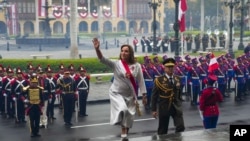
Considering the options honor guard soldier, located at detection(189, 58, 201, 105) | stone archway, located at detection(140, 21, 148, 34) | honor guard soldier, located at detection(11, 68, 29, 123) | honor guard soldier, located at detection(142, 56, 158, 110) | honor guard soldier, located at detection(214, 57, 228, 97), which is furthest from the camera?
stone archway, located at detection(140, 21, 148, 34)

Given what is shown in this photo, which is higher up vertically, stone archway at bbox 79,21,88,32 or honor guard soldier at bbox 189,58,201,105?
stone archway at bbox 79,21,88,32

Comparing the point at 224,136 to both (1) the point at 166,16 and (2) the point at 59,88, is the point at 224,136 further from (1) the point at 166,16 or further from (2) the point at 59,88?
(1) the point at 166,16

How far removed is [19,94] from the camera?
15.3 meters

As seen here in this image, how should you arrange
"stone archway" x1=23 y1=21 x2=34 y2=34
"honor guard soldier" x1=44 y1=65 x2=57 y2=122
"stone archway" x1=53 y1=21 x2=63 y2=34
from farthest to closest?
1. "stone archway" x1=53 y1=21 x2=63 y2=34
2. "stone archway" x1=23 y1=21 x2=34 y2=34
3. "honor guard soldier" x1=44 y1=65 x2=57 y2=122

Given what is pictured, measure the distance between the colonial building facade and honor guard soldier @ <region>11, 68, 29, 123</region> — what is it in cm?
5755

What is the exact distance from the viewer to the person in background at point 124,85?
29.0 ft

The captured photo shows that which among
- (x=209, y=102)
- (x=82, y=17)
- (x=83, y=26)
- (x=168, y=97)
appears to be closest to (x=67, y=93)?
(x=209, y=102)

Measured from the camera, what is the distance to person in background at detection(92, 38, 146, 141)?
8.83 meters

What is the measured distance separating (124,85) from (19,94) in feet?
23.1

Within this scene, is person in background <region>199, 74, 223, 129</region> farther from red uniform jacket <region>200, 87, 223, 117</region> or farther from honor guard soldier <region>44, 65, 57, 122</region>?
honor guard soldier <region>44, 65, 57, 122</region>

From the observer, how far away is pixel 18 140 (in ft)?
42.2

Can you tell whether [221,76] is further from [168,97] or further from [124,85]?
[124,85]

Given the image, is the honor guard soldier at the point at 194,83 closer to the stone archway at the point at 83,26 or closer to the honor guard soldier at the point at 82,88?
the honor guard soldier at the point at 82,88

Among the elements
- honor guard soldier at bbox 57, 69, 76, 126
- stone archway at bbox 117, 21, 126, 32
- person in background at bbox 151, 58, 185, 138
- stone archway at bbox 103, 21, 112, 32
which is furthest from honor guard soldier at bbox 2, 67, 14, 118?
stone archway at bbox 117, 21, 126, 32
